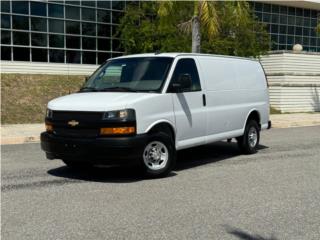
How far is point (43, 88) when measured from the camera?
21.1 m

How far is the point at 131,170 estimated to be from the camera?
8.70 m

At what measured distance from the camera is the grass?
58.1ft

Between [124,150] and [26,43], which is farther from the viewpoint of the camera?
[26,43]

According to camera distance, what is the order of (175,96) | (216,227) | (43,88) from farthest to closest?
1. (43,88)
2. (175,96)
3. (216,227)

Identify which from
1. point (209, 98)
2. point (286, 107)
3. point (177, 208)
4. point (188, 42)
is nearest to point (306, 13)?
point (286, 107)

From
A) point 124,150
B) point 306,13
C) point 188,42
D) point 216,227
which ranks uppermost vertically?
point 306,13

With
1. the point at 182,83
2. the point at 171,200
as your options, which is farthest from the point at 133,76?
the point at 171,200

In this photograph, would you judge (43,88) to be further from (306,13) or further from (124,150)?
(306,13)

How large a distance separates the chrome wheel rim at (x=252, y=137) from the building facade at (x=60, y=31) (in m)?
16.5

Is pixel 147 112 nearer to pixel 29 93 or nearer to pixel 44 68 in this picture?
pixel 29 93

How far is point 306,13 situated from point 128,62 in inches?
1368

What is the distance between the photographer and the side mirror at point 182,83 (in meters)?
8.26

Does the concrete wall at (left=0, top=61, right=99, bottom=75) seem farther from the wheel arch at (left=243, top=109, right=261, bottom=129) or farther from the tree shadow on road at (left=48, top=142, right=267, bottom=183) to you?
the wheel arch at (left=243, top=109, right=261, bottom=129)

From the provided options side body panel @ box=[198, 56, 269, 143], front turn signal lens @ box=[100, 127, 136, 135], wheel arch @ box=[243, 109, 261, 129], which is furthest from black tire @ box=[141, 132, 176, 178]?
wheel arch @ box=[243, 109, 261, 129]
